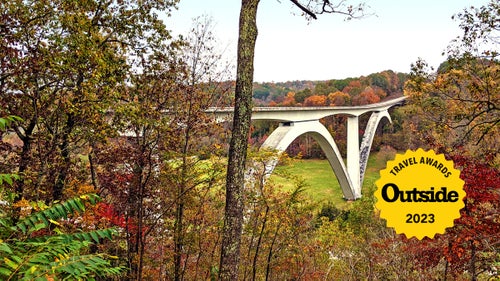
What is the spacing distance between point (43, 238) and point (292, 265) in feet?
26.3

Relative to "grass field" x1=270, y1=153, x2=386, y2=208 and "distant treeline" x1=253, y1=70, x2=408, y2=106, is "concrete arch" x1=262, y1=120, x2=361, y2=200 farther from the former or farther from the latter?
"distant treeline" x1=253, y1=70, x2=408, y2=106

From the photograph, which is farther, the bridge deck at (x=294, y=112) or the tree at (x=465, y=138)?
the bridge deck at (x=294, y=112)

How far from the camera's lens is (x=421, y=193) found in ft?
19.1

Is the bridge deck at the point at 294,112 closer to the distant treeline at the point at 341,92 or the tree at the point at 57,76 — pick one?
the tree at the point at 57,76

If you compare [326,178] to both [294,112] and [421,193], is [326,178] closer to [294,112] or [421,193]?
[294,112]

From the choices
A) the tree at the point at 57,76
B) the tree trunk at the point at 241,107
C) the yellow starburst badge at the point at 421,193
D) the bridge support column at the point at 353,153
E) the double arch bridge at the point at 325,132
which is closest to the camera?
the tree trunk at the point at 241,107

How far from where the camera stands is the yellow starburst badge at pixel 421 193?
5.70m

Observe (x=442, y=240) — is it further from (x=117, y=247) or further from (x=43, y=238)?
(x=43, y=238)

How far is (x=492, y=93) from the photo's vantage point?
6.58m

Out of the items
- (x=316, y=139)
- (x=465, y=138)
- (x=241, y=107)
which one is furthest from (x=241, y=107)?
(x=316, y=139)

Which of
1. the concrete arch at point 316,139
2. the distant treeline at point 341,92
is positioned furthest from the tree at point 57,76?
the distant treeline at point 341,92

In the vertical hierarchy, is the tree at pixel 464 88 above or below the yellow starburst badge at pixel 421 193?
above

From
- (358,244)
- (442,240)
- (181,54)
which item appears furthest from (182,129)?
(358,244)

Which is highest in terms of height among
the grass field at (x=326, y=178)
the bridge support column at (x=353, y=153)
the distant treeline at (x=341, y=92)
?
the distant treeline at (x=341, y=92)
